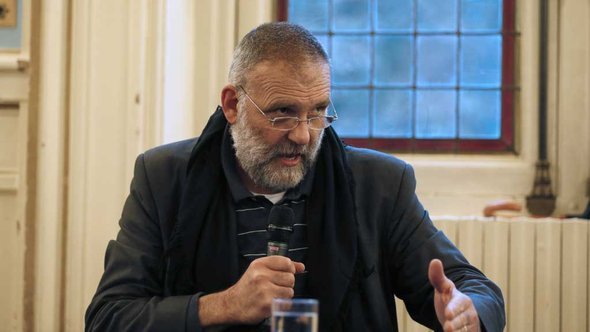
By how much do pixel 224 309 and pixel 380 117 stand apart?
192 cm

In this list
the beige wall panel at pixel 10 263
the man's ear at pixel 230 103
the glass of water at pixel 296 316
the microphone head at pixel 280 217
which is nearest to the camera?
the glass of water at pixel 296 316

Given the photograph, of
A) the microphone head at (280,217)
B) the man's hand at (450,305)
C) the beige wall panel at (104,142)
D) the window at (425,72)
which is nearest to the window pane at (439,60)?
the window at (425,72)

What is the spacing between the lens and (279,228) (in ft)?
5.25

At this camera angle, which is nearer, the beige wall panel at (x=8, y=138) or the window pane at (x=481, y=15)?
the beige wall panel at (x=8, y=138)

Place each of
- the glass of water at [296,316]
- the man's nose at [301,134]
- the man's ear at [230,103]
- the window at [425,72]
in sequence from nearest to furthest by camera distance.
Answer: the glass of water at [296,316]
the man's nose at [301,134]
the man's ear at [230,103]
the window at [425,72]

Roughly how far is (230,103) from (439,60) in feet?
5.28

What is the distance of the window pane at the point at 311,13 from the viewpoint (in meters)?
→ 3.57

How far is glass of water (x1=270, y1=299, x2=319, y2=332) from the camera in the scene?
1.23m

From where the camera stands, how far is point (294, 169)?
1.99 m

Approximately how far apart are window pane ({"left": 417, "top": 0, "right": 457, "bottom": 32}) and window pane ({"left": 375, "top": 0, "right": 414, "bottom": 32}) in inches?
1.6

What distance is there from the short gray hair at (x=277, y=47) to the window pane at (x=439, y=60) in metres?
1.55

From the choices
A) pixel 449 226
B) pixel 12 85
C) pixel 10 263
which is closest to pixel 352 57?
pixel 449 226

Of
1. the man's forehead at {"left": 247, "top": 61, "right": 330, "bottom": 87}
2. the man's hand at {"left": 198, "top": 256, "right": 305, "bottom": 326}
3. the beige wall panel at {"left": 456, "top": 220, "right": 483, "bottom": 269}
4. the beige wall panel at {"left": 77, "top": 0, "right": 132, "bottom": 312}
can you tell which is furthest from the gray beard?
the beige wall panel at {"left": 456, "top": 220, "right": 483, "bottom": 269}

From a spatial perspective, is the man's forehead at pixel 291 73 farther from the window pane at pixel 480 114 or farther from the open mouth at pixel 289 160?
the window pane at pixel 480 114
